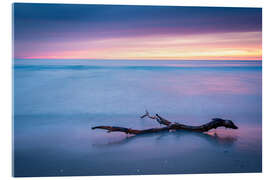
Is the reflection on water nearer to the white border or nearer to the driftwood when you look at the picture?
the driftwood

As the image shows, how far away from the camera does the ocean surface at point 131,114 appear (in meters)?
3.73

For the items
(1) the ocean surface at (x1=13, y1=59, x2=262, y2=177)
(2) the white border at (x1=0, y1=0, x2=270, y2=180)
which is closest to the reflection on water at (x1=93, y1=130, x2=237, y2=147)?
(1) the ocean surface at (x1=13, y1=59, x2=262, y2=177)

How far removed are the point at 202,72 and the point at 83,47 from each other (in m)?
1.47

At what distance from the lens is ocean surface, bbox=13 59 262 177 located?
12.3 ft

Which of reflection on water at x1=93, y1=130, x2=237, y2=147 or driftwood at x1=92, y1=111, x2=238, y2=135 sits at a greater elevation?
driftwood at x1=92, y1=111, x2=238, y2=135

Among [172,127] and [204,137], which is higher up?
[172,127]

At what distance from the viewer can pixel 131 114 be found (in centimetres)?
393
